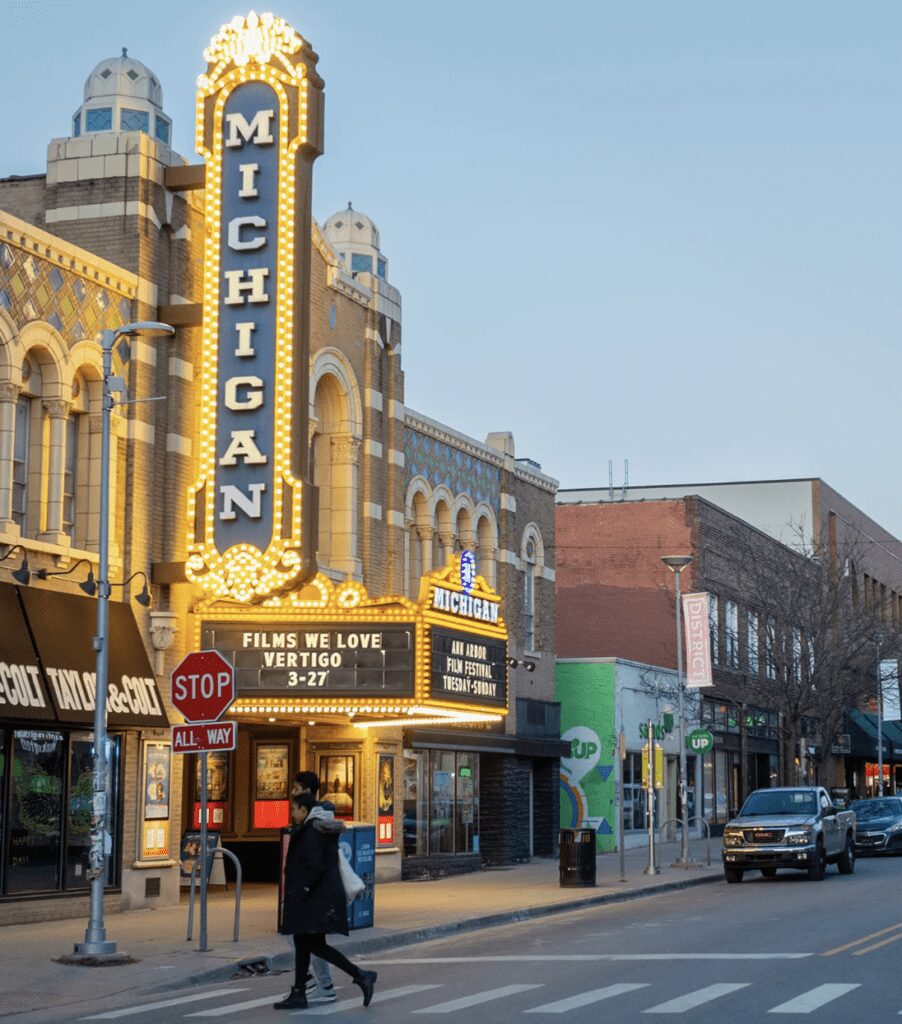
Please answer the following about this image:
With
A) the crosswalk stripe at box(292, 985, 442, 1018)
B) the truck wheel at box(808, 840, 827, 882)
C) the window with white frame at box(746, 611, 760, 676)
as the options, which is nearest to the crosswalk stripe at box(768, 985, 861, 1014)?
the crosswalk stripe at box(292, 985, 442, 1018)

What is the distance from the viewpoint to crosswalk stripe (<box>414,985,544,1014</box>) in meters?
14.0

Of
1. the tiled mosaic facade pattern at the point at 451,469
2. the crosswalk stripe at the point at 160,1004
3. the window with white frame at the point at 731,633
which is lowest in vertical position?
the crosswalk stripe at the point at 160,1004

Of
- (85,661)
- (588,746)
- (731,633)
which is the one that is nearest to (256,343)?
(85,661)

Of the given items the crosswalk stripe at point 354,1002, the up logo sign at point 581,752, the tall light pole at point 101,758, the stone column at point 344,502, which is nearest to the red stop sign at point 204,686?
the tall light pole at point 101,758

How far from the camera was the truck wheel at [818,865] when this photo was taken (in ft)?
101

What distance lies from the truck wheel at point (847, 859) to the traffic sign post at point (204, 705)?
1789 centimetres

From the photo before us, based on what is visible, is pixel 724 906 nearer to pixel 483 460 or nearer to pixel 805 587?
pixel 483 460

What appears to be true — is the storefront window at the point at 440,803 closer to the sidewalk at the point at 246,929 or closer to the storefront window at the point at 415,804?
the storefront window at the point at 415,804

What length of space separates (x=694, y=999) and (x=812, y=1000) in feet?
3.18

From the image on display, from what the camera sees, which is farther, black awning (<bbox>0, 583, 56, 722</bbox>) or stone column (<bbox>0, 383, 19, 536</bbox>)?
stone column (<bbox>0, 383, 19, 536</bbox>)

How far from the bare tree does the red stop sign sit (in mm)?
30673

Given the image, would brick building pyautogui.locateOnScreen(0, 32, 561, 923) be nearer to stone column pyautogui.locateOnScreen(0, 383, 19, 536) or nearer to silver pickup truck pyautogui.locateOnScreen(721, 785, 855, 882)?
stone column pyautogui.locateOnScreen(0, 383, 19, 536)

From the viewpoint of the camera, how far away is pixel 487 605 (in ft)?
93.4

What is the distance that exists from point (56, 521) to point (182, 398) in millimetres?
3384
